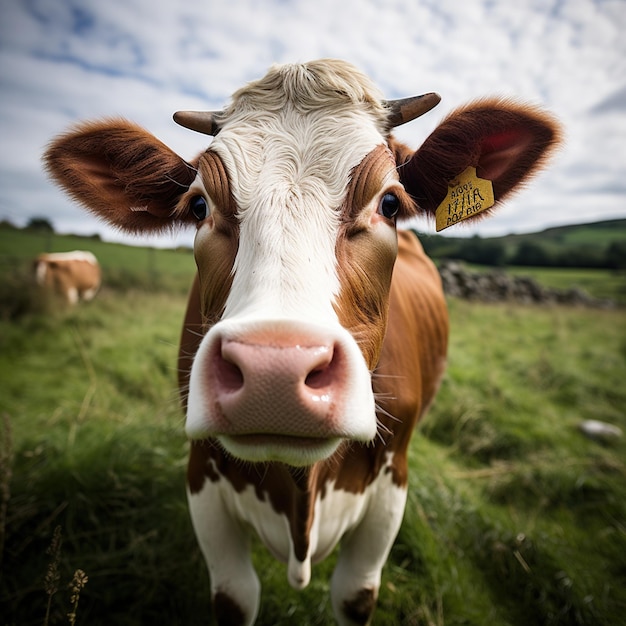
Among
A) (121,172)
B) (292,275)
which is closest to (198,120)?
(121,172)

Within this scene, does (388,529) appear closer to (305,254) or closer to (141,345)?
(305,254)

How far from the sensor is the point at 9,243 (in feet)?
48.6

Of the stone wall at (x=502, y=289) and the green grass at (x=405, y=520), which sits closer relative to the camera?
the green grass at (x=405, y=520)

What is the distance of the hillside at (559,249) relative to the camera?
28812 millimetres

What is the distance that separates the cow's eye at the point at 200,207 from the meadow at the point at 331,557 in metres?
0.78

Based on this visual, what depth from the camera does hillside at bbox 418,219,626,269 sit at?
28812mm

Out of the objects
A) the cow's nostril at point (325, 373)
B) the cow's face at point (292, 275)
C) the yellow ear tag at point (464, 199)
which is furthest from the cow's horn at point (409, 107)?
the cow's nostril at point (325, 373)

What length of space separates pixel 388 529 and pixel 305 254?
1691mm

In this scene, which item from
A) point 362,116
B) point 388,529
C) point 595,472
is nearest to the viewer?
point 362,116

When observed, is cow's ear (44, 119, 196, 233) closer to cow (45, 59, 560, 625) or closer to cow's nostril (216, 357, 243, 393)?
cow (45, 59, 560, 625)

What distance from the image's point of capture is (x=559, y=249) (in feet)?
114

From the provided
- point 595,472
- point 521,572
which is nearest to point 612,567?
point 521,572

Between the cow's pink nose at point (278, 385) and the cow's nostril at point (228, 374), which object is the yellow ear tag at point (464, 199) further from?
the cow's nostril at point (228, 374)

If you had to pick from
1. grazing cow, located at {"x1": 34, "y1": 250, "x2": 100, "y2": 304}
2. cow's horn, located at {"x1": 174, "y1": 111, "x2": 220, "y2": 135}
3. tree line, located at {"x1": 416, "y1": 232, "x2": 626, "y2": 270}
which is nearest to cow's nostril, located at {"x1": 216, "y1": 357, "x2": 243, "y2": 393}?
cow's horn, located at {"x1": 174, "y1": 111, "x2": 220, "y2": 135}
